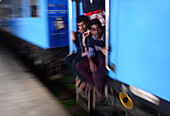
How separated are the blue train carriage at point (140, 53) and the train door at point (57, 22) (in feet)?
6.60

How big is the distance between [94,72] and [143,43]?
3.20ft

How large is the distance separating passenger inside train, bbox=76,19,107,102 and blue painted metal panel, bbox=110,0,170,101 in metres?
0.25

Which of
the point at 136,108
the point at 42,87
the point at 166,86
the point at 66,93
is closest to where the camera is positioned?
the point at 166,86

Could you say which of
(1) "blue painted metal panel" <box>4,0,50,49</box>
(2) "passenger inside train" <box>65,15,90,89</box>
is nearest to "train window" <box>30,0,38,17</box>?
(1) "blue painted metal panel" <box>4,0,50,49</box>

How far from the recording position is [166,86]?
5.09 feet

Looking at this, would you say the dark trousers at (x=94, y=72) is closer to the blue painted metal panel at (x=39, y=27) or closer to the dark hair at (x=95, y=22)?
the dark hair at (x=95, y=22)

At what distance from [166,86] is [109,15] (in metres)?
1.08

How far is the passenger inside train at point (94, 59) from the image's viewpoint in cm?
Answer: 228

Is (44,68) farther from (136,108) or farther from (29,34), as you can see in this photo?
(136,108)

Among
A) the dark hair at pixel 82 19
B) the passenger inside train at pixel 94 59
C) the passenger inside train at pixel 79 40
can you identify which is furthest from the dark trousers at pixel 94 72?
the dark hair at pixel 82 19

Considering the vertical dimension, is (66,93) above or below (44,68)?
below

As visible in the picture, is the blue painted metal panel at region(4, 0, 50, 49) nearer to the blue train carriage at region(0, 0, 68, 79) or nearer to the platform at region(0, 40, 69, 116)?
the blue train carriage at region(0, 0, 68, 79)

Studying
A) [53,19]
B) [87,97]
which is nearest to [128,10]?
[87,97]

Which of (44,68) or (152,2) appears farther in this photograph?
(44,68)
